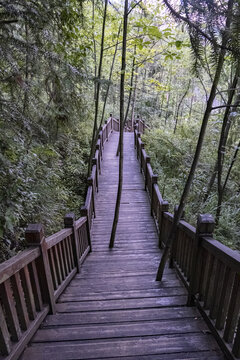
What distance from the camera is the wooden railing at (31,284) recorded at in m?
1.60

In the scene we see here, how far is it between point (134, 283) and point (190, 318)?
107cm

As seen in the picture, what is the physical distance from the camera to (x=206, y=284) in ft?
7.14

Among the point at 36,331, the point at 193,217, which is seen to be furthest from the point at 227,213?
the point at 36,331

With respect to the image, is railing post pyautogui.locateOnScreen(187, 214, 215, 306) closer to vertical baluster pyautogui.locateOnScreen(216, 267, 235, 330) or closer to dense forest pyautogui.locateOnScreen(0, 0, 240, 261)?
vertical baluster pyautogui.locateOnScreen(216, 267, 235, 330)

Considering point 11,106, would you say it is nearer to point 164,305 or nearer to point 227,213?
point 164,305

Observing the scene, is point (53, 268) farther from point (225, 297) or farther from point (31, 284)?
point (225, 297)

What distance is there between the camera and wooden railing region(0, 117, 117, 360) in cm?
160

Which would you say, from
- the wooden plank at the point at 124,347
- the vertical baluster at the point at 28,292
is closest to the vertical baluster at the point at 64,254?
the vertical baluster at the point at 28,292

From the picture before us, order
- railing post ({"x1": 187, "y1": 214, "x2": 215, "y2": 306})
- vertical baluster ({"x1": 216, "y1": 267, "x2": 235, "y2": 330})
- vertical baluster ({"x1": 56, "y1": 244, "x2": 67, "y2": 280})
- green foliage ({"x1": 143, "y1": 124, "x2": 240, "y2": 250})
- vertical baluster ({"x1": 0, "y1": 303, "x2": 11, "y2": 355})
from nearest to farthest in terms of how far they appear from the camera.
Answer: vertical baluster ({"x1": 0, "y1": 303, "x2": 11, "y2": 355})
vertical baluster ({"x1": 216, "y1": 267, "x2": 235, "y2": 330})
railing post ({"x1": 187, "y1": 214, "x2": 215, "y2": 306})
vertical baluster ({"x1": 56, "y1": 244, "x2": 67, "y2": 280})
green foliage ({"x1": 143, "y1": 124, "x2": 240, "y2": 250})

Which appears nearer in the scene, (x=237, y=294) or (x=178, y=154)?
(x=237, y=294)

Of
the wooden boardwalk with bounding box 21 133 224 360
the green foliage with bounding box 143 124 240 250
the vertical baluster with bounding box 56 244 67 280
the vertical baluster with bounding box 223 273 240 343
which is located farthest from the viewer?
the green foliage with bounding box 143 124 240 250

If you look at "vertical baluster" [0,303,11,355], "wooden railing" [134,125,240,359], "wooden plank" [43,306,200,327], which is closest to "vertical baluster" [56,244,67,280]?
"wooden plank" [43,306,200,327]

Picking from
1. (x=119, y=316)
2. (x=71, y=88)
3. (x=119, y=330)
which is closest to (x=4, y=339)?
(x=119, y=330)

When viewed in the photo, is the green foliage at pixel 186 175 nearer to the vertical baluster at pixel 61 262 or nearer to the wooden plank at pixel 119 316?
the wooden plank at pixel 119 316
